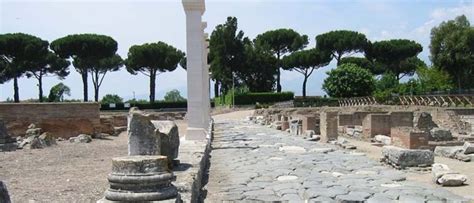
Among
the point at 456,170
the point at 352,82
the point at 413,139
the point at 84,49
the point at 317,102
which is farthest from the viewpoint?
the point at 84,49

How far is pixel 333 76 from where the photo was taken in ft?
174

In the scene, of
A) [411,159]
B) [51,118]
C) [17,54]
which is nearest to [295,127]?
[411,159]

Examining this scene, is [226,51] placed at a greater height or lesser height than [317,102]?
greater

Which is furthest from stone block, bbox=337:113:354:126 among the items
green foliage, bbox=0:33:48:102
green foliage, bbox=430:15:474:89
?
green foliage, bbox=0:33:48:102

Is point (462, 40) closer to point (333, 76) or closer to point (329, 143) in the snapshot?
point (333, 76)

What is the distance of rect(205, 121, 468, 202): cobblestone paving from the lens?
22.6 ft

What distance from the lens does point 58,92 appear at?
65.0m

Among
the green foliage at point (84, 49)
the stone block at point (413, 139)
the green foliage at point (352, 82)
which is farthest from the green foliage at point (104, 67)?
the stone block at point (413, 139)

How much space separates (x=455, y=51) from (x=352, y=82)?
12184mm

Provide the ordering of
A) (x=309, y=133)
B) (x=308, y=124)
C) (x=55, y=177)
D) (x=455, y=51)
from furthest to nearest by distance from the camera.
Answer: (x=455, y=51) < (x=308, y=124) < (x=309, y=133) < (x=55, y=177)

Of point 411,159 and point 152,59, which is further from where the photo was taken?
point 152,59

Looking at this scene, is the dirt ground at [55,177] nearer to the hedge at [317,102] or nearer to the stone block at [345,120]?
the stone block at [345,120]

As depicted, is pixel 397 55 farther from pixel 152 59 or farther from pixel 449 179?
pixel 449 179

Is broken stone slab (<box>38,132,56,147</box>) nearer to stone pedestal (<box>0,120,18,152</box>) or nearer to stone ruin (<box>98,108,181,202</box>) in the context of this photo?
stone pedestal (<box>0,120,18,152</box>)
